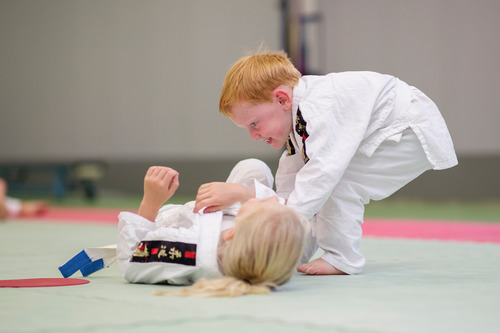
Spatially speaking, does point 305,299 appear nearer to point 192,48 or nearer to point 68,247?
point 68,247

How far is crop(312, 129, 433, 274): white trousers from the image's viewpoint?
7.64 feet

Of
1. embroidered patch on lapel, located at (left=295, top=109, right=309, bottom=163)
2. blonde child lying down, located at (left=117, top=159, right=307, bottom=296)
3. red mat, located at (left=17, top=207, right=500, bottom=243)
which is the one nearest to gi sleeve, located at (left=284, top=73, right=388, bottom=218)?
embroidered patch on lapel, located at (left=295, top=109, right=309, bottom=163)

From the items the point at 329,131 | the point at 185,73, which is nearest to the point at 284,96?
the point at 329,131

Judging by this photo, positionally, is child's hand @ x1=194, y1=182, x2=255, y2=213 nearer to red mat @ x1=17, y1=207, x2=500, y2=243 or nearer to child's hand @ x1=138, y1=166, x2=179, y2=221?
child's hand @ x1=138, y1=166, x2=179, y2=221

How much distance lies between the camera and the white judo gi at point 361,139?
2213mm

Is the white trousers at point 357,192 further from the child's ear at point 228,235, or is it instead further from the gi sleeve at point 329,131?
the child's ear at point 228,235

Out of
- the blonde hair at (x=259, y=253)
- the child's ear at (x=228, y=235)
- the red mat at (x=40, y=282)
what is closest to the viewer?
the blonde hair at (x=259, y=253)

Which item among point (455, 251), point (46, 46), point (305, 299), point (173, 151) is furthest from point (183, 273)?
point (46, 46)

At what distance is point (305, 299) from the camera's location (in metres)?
1.76

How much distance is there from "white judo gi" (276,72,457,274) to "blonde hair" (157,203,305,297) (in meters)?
0.45

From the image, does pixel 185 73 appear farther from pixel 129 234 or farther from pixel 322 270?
pixel 129 234

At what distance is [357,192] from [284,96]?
0.40 m

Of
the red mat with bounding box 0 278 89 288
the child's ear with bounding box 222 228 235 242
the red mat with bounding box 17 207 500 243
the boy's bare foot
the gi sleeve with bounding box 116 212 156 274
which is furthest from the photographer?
the red mat with bounding box 17 207 500 243

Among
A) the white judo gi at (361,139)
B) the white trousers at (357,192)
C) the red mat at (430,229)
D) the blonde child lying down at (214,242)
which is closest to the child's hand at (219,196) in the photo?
the blonde child lying down at (214,242)
